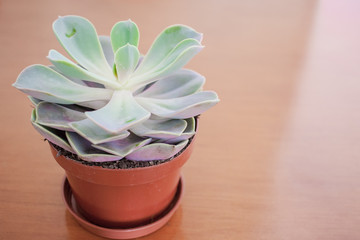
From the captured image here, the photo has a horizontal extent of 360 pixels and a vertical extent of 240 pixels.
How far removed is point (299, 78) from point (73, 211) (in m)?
0.48

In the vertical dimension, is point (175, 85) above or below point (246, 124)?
above

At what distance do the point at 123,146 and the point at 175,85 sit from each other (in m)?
0.12

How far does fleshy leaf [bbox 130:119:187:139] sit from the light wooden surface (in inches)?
6.0

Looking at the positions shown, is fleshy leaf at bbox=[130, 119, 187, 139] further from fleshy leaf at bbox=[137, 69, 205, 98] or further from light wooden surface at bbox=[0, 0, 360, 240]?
light wooden surface at bbox=[0, 0, 360, 240]

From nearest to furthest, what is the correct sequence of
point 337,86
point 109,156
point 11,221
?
point 109,156
point 11,221
point 337,86

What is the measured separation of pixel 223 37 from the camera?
90 cm

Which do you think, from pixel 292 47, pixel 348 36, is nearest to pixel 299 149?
pixel 292 47

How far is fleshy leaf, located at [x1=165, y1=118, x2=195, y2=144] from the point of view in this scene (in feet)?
1.48

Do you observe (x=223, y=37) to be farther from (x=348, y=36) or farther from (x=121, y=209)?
(x=121, y=209)

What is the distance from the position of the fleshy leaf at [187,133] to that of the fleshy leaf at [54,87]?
3.5 inches

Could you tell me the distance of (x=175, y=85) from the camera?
1.70 ft

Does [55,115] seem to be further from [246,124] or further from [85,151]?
[246,124]

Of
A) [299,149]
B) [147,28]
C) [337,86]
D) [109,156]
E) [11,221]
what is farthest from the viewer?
[147,28]

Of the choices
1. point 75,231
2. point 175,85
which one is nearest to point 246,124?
point 175,85
